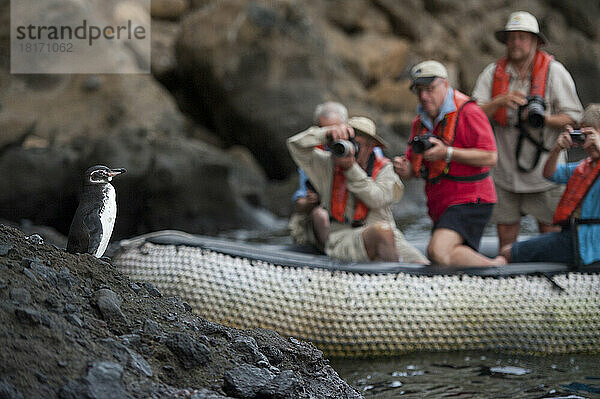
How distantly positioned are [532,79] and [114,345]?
14.2ft

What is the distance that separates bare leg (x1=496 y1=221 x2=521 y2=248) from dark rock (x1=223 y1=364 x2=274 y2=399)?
3655 mm

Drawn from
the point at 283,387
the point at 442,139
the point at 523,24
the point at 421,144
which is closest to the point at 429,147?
the point at 421,144

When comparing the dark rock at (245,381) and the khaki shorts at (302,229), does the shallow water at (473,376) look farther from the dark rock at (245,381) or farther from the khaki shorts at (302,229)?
the dark rock at (245,381)

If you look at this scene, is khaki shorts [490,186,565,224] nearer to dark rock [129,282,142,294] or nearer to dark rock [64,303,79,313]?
dark rock [129,282,142,294]

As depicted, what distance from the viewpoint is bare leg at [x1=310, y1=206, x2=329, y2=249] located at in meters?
5.92

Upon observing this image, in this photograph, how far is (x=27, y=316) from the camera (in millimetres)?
2672

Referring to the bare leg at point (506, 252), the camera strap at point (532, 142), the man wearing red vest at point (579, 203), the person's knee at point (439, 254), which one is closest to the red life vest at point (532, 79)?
the camera strap at point (532, 142)

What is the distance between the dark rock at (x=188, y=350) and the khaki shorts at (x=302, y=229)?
3128 mm

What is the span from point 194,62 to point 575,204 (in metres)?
9.54

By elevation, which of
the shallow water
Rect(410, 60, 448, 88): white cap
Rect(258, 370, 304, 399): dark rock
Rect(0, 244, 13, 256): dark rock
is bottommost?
the shallow water

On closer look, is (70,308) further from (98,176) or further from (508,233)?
(508,233)

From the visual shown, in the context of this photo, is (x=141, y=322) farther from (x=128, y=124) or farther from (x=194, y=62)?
(x=194, y=62)

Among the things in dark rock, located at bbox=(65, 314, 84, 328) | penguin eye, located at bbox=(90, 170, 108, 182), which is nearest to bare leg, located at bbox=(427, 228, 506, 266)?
penguin eye, located at bbox=(90, 170, 108, 182)

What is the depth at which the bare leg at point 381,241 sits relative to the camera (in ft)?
17.6
